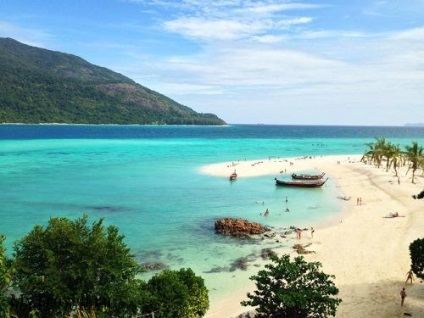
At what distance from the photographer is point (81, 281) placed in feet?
59.4

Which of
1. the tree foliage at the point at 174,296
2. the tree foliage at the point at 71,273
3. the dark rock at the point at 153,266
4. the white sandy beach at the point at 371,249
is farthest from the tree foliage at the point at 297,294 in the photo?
the dark rock at the point at 153,266

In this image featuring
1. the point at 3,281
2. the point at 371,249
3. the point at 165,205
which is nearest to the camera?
the point at 3,281

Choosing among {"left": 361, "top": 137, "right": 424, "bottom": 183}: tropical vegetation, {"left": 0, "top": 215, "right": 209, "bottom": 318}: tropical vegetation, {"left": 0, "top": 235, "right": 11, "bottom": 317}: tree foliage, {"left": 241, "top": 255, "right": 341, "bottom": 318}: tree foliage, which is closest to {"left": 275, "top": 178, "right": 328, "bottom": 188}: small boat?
{"left": 361, "top": 137, "right": 424, "bottom": 183}: tropical vegetation

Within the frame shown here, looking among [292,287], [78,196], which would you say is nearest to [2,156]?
[78,196]

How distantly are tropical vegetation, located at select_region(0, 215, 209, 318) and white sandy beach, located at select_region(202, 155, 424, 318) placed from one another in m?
5.49

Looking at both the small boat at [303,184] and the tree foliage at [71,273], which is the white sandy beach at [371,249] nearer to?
the small boat at [303,184]

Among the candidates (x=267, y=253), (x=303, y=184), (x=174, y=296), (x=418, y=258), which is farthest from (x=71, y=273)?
(x=303, y=184)

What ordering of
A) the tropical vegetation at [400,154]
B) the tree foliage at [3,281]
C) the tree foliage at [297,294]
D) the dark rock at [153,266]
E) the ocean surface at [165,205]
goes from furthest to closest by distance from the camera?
the tropical vegetation at [400,154] < the ocean surface at [165,205] < the dark rock at [153,266] < the tree foliage at [297,294] < the tree foliage at [3,281]

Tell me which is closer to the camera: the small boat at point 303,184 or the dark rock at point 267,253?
the dark rock at point 267,253

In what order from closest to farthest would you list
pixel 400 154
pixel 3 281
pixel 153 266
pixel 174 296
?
pixel 3 281 → pixel 174 296 → pixel 153 266 → pixel 400 154

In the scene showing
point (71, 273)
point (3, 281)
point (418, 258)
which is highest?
point (3, 281)

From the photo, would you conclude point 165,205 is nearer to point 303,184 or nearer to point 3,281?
point 303,184

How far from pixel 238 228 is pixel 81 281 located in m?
25.5

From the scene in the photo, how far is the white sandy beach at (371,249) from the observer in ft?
81.5
